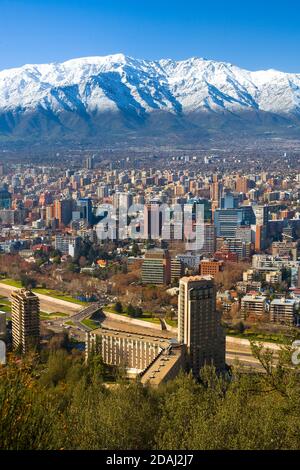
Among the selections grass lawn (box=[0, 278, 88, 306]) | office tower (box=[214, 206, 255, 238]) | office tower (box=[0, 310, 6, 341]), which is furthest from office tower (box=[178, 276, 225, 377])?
office tower (box=[214, 206, 255, 238])

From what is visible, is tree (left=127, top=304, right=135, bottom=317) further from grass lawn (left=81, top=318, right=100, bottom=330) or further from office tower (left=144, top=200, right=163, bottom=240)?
office tower (left=144, top=200, right=163, bottom=240)

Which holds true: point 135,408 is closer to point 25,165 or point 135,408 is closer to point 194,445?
point 194,445

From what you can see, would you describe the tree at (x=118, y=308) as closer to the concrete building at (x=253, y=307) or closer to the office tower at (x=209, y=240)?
the concrete building at (x=253, y=307)

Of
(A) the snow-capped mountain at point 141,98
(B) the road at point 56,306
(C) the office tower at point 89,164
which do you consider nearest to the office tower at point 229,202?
(B) the road at point 56,306

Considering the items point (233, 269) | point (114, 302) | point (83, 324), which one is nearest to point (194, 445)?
point (83, 324)
